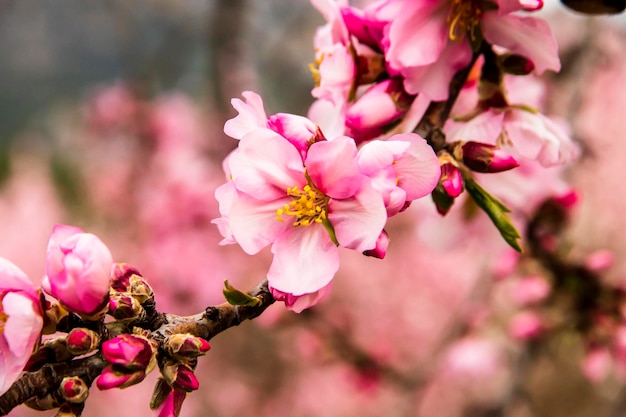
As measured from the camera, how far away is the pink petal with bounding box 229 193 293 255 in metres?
0.42

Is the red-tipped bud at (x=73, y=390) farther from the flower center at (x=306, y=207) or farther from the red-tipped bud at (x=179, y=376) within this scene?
the flower center at (x=306, y=207)

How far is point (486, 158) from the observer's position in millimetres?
459

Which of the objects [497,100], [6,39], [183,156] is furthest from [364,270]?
[6,39]

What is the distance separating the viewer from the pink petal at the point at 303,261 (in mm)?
398

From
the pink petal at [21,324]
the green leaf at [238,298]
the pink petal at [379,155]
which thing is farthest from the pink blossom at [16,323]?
the pink petal at [379,155]

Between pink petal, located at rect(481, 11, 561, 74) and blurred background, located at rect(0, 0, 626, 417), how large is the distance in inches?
11.8

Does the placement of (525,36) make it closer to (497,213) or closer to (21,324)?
(497,213)

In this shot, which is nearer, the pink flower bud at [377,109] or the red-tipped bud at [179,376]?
the red-tipped bud at [179,376]

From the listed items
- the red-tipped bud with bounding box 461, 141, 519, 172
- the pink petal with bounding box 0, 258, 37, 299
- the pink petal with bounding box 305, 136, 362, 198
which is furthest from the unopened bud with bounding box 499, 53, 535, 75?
the pink petal with bounding box 0, 258, 37, 299

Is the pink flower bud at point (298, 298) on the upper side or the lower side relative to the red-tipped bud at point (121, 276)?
lower

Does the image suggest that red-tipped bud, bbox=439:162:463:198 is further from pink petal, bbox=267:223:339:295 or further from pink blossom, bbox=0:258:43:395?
pink blossom, bbox=0:258:43:395

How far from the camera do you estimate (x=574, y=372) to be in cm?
269

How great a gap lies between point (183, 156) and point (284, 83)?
101cm

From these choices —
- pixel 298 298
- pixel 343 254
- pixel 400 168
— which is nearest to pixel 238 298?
pixel 298 298
